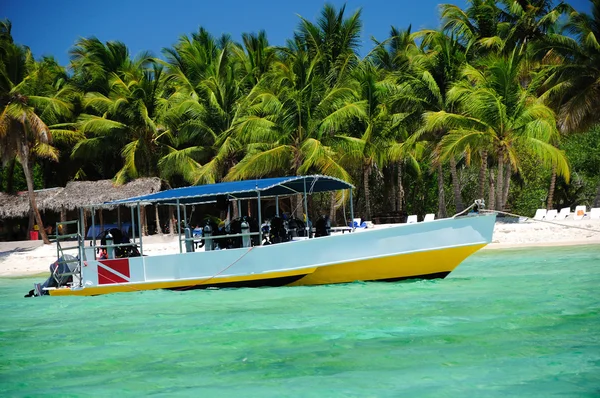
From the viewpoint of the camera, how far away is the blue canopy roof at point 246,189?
14.6 m

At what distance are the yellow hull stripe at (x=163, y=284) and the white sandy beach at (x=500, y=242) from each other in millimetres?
9478

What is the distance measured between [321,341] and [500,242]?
16089 millimetres

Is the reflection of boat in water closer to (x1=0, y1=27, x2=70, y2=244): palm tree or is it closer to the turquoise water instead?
the turquoise water

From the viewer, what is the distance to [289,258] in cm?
1427

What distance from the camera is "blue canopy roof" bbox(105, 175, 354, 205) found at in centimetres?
1461

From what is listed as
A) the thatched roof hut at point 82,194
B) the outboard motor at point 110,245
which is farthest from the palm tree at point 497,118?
the outboard motor at point 110,245

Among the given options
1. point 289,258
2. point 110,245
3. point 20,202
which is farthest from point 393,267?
point 20,202

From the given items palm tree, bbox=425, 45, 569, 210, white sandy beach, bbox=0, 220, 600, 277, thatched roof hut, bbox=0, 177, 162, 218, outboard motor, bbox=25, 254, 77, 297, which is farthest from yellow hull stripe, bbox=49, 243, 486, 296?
thatched roof hut, bbox=0, 177, 162, 218

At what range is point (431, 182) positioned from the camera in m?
40.1

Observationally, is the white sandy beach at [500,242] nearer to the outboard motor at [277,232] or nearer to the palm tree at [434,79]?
the palm tree at [434,79]

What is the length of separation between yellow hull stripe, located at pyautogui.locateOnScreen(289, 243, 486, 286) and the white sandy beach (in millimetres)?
9645

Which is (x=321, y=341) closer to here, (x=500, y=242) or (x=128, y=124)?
(x=500, y=242)

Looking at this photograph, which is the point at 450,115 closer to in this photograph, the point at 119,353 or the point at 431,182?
the point at 431,182

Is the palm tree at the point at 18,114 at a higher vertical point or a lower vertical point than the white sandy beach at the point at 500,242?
higher
